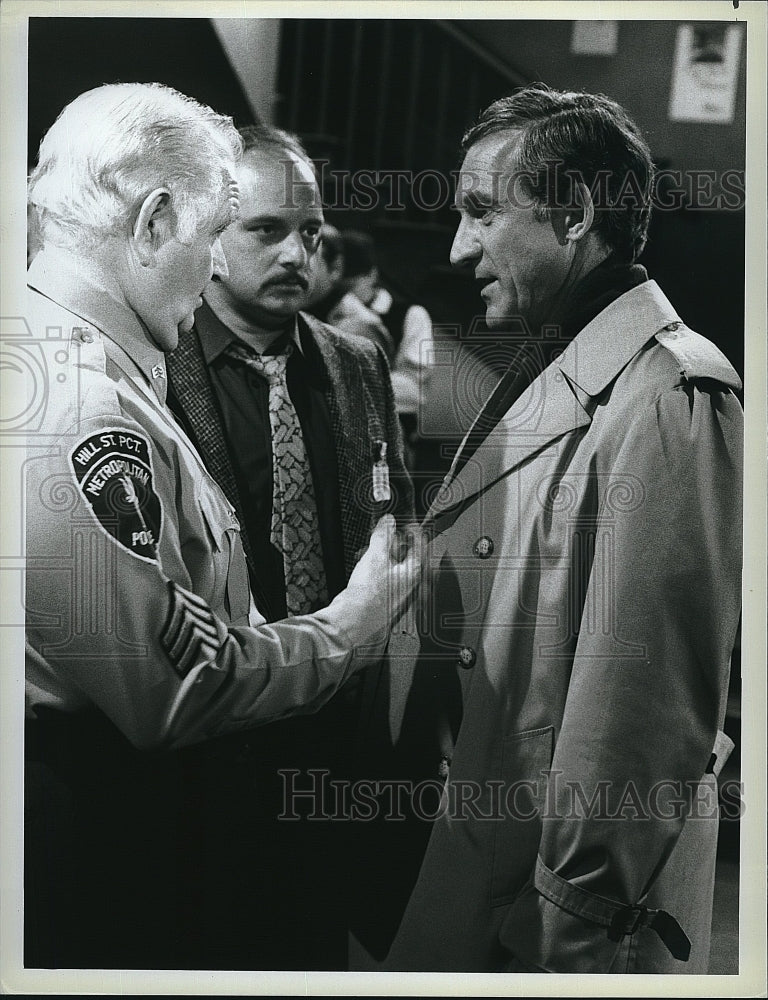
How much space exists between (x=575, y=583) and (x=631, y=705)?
324mm

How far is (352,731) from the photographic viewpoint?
2646mm

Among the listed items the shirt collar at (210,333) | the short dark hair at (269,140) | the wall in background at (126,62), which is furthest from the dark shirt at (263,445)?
the wall in background at (126,62)

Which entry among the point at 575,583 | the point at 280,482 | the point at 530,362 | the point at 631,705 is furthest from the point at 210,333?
the point at 631,705

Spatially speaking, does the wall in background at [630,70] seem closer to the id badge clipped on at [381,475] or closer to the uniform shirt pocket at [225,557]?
the id badge clipped on at [381,475]

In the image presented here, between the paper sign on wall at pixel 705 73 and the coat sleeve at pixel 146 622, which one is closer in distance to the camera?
the coat sleeve at pixel 146 622

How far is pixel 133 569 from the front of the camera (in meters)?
2.57

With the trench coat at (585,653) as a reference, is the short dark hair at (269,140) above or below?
above

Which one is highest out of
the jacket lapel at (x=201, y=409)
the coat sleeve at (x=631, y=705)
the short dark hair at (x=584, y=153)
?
the short dark hair at (x=584, y=153)

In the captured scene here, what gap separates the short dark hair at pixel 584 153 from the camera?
8.63 feet

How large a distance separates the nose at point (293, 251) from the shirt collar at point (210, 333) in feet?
0.71

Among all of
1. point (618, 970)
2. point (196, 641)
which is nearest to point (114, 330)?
point (196, 641)

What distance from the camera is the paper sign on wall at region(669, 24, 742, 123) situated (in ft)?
8.78

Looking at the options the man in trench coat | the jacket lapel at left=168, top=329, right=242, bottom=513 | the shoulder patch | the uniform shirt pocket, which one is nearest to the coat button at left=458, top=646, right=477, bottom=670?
the man in trench coat

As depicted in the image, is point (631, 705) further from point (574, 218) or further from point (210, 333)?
point (210, 333)
